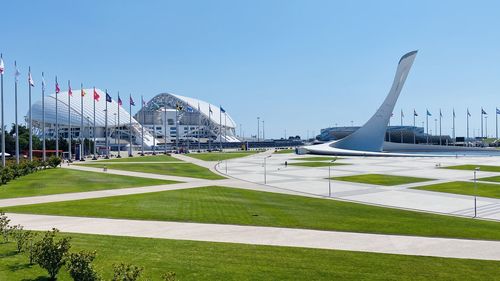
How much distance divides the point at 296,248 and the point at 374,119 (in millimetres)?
69797

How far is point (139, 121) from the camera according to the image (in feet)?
589

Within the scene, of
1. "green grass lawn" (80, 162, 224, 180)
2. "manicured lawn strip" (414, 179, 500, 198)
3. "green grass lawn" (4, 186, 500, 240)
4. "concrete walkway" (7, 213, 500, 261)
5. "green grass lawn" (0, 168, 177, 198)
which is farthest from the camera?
"green grass lawn" (80, 162, 224, 180)

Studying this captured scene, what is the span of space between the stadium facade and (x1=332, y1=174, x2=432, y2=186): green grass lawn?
90.4 m

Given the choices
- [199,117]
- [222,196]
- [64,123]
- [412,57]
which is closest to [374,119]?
[412,57]

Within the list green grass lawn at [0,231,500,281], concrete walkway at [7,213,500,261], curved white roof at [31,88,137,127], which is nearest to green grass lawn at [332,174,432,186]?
concrete walkway at [7,213,500,261]

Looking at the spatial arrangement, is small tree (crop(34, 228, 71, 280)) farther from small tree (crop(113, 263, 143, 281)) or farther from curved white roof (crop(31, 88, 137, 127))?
curved white roof (crop(31, 88, 137, 127))

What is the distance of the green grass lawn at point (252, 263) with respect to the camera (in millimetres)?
11984

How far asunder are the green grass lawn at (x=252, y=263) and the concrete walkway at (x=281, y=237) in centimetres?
83

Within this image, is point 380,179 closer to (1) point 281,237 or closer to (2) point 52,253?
(1) point 281,237

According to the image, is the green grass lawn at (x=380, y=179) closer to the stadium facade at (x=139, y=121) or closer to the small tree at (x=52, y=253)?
the small tree at (x=52, y=253)

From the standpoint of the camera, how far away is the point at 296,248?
15.0 m

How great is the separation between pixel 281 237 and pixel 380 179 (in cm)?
2710

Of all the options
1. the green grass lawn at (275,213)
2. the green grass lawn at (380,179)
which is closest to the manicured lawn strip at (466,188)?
the green grass lawn at (380,179)

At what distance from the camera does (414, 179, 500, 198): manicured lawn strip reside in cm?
3206
